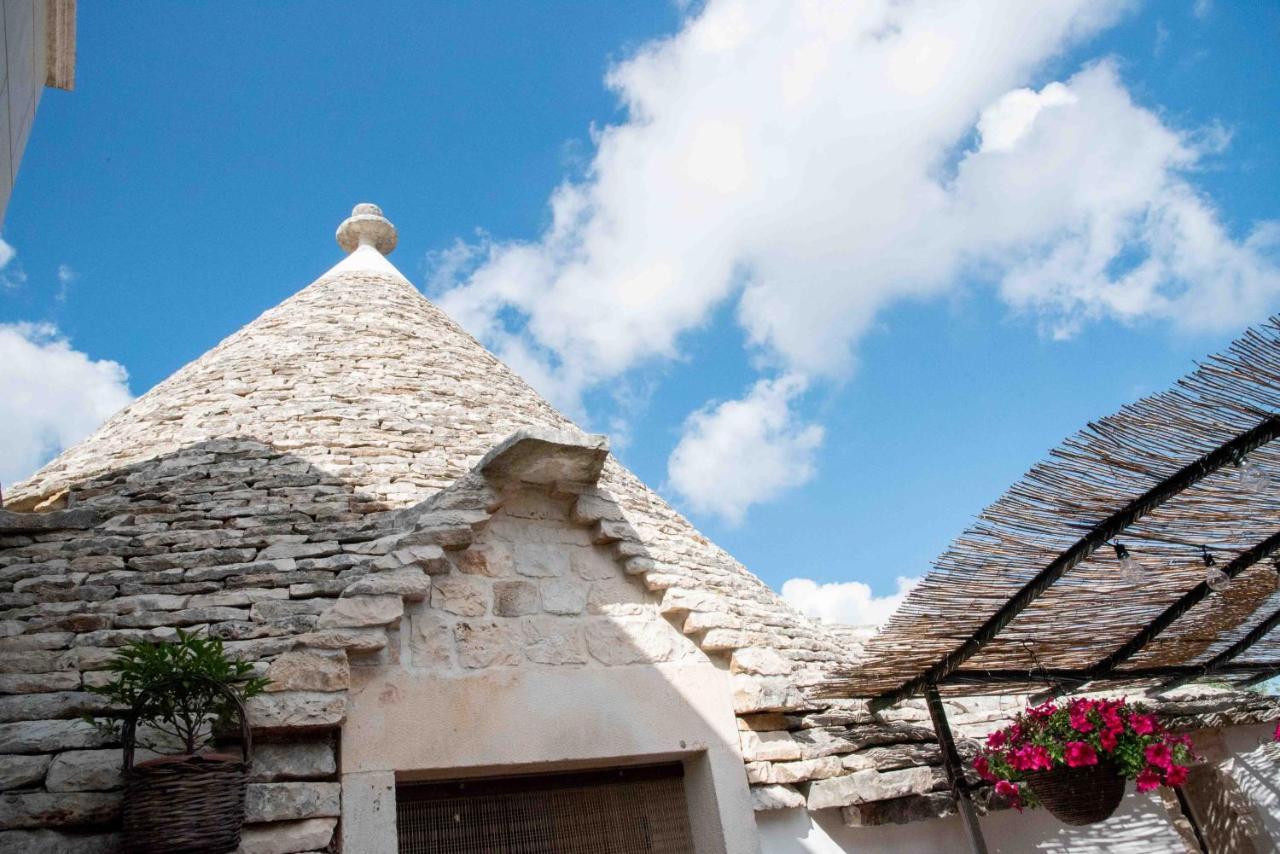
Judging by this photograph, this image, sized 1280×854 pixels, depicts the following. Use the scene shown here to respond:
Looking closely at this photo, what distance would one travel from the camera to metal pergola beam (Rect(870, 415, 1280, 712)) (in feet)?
11.4

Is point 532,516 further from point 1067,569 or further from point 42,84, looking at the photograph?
point 42,84

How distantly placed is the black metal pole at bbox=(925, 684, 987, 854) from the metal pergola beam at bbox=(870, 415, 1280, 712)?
0.36 ft

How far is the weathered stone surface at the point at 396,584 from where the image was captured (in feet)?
11.7

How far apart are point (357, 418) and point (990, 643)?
4167mm

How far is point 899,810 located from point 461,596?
2.36 m

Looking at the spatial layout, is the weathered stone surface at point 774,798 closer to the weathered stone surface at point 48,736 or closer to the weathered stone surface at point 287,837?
the weathered stone surface at point 287,837

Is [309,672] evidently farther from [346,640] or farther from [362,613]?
[362,613]

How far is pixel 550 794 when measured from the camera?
3816 millimetres

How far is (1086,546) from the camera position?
156 inches

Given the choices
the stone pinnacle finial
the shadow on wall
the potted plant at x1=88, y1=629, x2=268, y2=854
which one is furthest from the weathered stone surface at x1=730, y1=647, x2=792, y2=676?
the stone pinnacle finial

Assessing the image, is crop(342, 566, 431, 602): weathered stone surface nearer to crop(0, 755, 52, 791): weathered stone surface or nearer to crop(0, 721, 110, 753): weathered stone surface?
crop(0, 721, 110, 753): weathered stone surface

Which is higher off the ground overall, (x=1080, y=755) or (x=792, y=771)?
(x=792, y=771)

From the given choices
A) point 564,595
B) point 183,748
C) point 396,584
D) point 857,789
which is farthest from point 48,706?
point 857,789

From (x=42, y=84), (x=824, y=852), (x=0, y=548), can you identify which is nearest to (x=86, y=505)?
(x=0, y=548)
